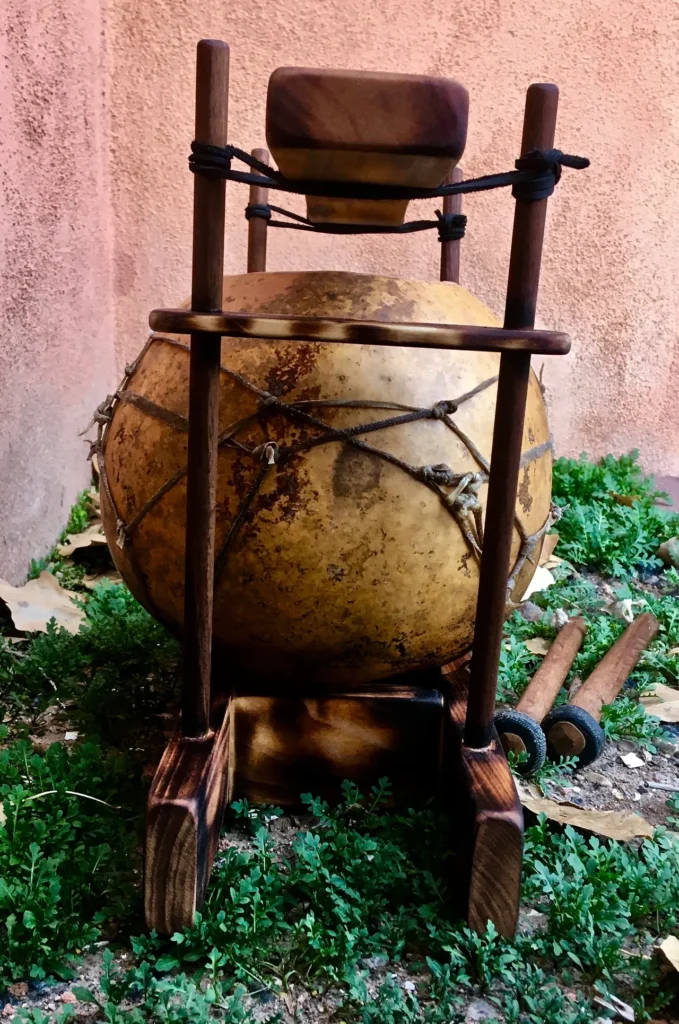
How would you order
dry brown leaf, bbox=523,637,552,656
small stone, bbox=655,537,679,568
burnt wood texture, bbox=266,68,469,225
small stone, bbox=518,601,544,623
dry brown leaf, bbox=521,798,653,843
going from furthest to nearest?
small stone, bbox=655,537,679,568 → small stone, bbox=518,601,544,623 → dry brown leaf, bbox=523,637,552,656 → dry brown leaf, bbox=521,798,653,843 → burnt wood texture, bbox=266,68,469,225

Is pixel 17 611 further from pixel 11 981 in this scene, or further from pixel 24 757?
pixel 11 981

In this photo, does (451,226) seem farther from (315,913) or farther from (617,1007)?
(617,1007)

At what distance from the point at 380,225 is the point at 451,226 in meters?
0.73

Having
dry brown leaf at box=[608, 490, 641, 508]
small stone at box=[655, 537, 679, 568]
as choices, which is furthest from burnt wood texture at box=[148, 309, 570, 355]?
dry brown leaf at box=[608, 490, 641, 508]

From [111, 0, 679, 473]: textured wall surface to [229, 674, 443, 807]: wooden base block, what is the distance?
2546 millimetres

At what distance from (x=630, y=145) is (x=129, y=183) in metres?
2.31

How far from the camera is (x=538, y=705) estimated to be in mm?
2021

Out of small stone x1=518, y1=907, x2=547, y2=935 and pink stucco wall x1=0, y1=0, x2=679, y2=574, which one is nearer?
small stone x1=518, y1=907, x2=547, y2=935

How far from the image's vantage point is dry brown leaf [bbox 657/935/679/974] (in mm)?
1348

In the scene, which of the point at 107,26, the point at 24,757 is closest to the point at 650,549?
the point at 24,757

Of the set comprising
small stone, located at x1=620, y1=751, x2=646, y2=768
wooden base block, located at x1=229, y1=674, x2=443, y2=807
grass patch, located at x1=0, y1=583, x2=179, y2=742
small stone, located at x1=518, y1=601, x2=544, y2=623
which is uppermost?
wooden base block, located at x1=229, y1=674, x2=443, y2=807

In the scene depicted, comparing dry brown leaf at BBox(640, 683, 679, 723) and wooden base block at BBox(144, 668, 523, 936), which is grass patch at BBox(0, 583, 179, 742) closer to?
wooden base block at BBox(144, 668, 523, 936)

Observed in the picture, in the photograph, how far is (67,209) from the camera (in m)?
3.05

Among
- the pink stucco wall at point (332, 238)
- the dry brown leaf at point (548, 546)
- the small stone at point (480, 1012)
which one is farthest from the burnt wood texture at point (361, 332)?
the dry brown leaf at point (548, 546)
